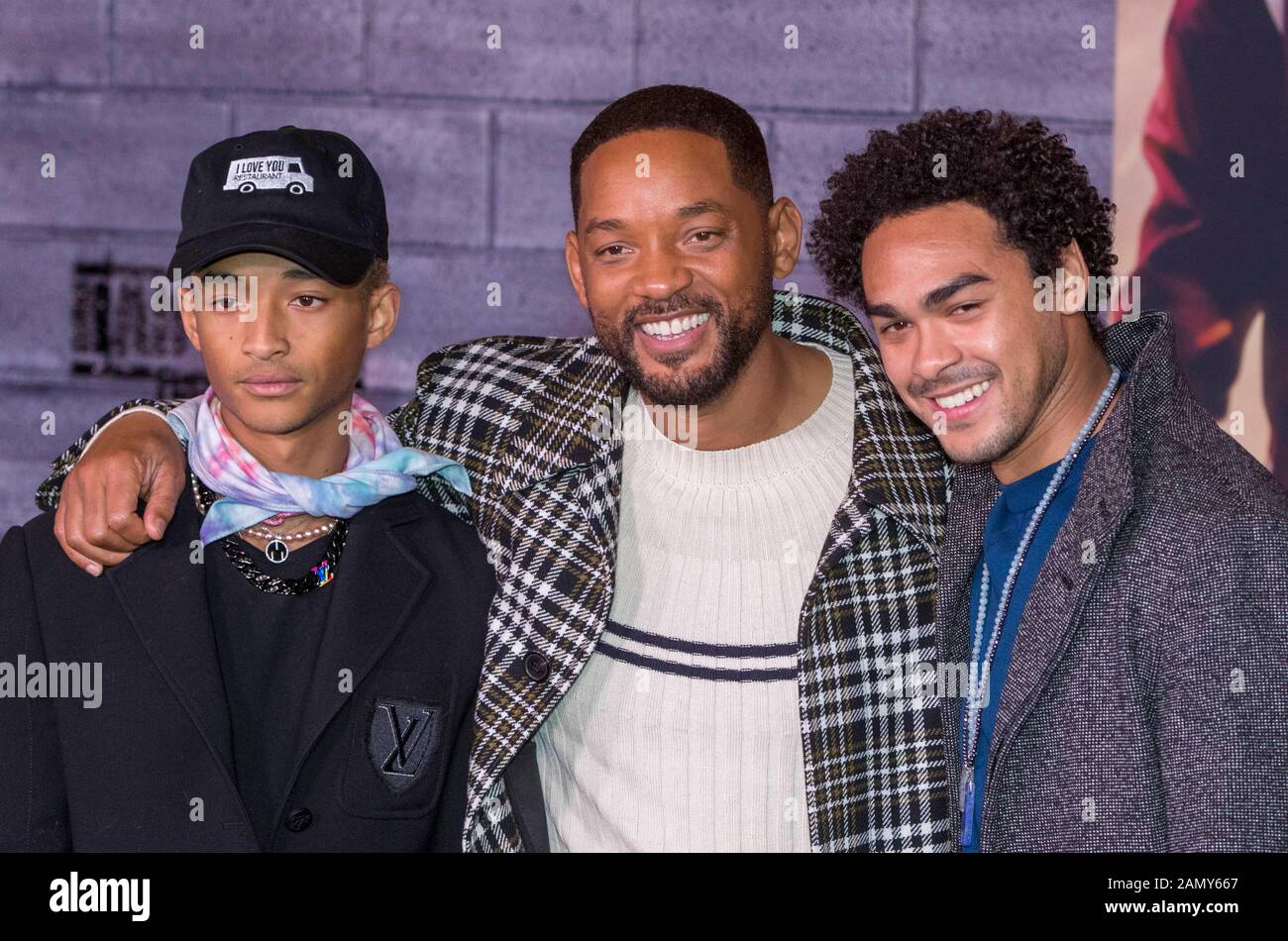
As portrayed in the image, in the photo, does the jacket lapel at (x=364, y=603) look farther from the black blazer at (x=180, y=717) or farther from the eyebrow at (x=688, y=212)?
the eyebrow at (x=688, y=212)

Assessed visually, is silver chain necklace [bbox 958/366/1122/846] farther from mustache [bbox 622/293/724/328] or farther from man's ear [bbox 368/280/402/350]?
man's ear [bbox 368/280/402/350]

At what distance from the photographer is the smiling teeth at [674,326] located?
2070 mm

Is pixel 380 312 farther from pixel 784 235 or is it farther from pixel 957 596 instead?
pixel 957 596

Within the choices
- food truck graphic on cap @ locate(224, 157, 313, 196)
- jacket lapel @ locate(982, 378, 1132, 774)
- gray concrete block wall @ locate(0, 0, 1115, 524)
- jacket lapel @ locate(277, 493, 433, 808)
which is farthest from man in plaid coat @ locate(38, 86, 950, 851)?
gray concrete block wall @ locate(0, 0, 1115, 524)

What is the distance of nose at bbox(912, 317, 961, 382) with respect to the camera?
184cm

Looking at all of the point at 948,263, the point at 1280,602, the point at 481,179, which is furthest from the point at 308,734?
the point at 481,179

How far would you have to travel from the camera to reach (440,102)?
318cm

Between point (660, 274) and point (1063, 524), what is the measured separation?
2.32ft

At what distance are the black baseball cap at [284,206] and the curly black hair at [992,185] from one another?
0.74m

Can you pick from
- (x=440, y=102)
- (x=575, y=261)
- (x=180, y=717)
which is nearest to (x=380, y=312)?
(x=575, y=261)

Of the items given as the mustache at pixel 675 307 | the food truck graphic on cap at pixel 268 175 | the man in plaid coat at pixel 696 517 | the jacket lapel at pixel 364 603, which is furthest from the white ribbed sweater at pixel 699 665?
the food truck graphic on cap at pixel 268 175

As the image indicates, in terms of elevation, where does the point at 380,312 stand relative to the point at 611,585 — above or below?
above

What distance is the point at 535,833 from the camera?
1.99m
